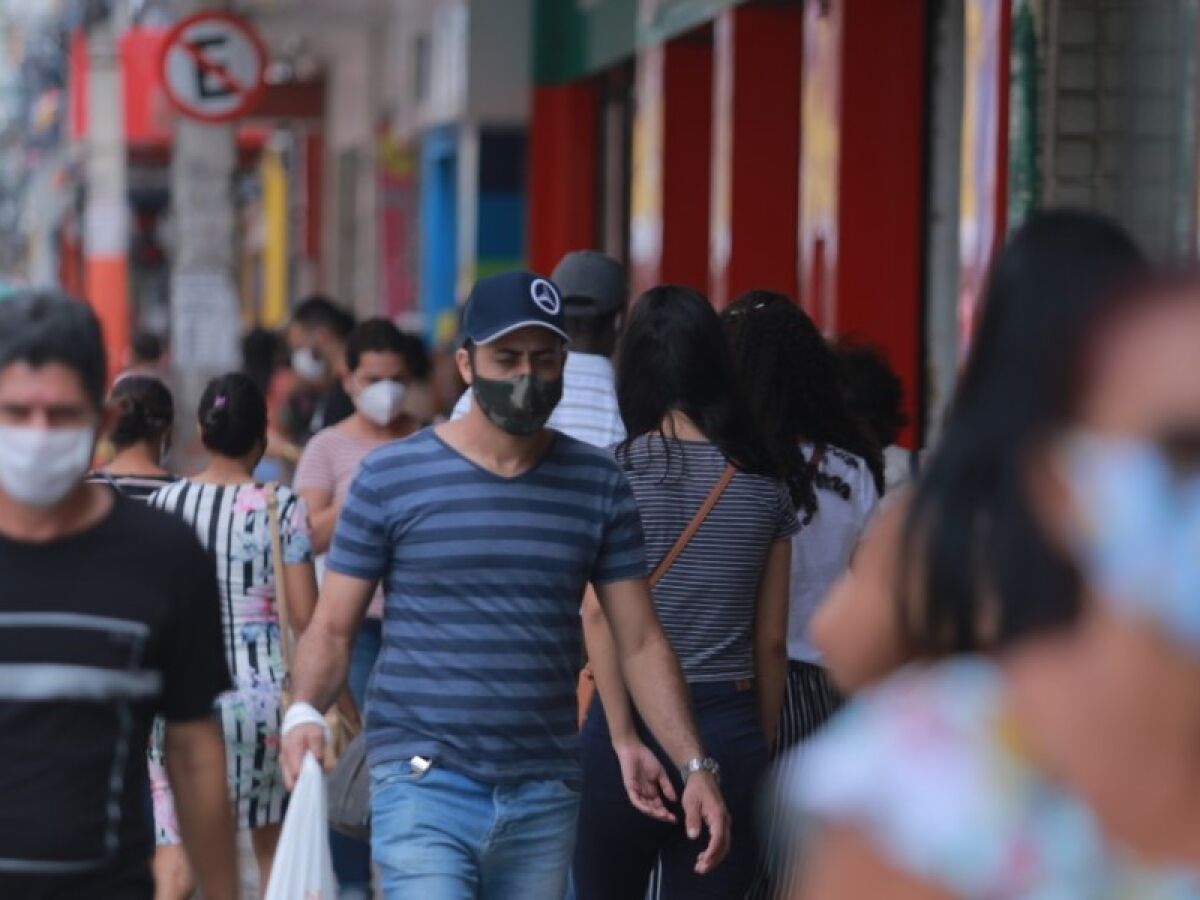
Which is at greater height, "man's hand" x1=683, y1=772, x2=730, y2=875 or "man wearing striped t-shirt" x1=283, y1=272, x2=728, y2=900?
"man wearing striped t-shirt" x1=283, y1=272, x2=728, y2=900

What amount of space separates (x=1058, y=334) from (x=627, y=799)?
3600 mm

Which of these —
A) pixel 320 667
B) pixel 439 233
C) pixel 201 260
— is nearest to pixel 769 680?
pixel 320 667

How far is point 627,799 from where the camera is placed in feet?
19.2

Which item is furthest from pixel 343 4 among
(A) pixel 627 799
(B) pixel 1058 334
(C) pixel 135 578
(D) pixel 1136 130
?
(B) pixel 1058 334

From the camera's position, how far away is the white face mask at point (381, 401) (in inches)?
355

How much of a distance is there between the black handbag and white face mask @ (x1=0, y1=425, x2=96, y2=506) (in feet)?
9.90

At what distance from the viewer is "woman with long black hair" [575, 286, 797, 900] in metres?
5.82

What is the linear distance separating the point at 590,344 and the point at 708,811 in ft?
6.89

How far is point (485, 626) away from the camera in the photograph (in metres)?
5.20

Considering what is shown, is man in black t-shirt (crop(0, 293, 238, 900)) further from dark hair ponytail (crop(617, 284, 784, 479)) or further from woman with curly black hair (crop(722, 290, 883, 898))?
woman with curly black hair (crop(722, 290, 883, 898))

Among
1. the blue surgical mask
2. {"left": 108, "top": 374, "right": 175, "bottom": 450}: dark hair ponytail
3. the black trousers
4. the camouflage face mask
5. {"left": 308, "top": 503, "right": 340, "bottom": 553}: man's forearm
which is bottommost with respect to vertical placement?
the black trousers

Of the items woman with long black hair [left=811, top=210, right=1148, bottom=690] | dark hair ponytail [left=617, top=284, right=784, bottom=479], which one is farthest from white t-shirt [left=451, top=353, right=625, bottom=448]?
woman with long black hair [left=811, top=210, right=1148, bottom=690]

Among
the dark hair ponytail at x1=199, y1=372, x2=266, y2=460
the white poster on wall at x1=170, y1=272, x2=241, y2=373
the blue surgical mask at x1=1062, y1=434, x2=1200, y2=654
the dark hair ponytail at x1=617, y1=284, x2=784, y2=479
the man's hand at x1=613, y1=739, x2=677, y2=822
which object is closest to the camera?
the blue surgical mask at x1=1062, y1=434, x2=1200, y2=654

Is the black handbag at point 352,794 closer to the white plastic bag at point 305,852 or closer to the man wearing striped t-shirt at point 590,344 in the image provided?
the man wearing striped t-shirt at point 590,344
